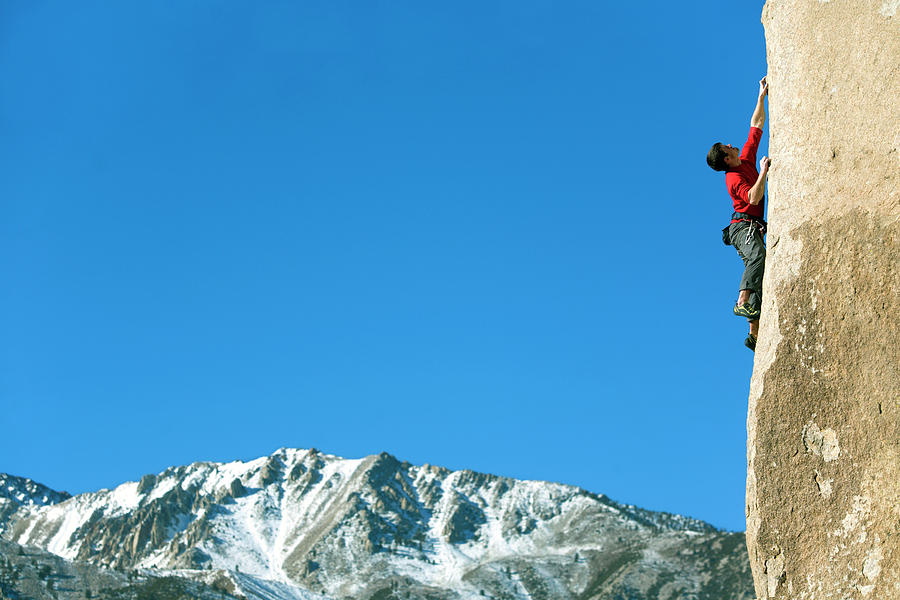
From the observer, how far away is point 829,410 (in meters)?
9.79

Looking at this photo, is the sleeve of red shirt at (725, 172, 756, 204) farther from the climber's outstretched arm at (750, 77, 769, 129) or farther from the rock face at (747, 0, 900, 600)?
the rock face at (747, 0, 900, 600)

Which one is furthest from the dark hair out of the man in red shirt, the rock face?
the rock face

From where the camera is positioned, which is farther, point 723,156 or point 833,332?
point 723,156

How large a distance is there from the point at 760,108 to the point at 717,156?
0.69 metres

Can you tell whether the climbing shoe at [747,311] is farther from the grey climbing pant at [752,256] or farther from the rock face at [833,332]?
the rock face at [833,332]

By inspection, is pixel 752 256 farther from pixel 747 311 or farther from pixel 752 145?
pixel 752 145

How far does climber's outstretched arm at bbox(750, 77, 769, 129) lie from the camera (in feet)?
40.1

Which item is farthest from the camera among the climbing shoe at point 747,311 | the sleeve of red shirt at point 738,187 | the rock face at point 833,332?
the sleeve of red shirt at point 738,187

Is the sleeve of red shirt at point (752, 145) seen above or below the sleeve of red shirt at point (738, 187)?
above

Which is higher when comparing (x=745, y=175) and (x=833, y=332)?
(x=745, y=175)

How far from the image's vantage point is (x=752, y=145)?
40.2 ft

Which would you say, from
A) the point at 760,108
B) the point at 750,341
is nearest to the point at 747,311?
the point at 750,341

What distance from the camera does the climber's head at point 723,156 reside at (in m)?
12.5

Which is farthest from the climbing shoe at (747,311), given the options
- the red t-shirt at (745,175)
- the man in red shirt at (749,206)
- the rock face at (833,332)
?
the red t-shirt at (745,175)
